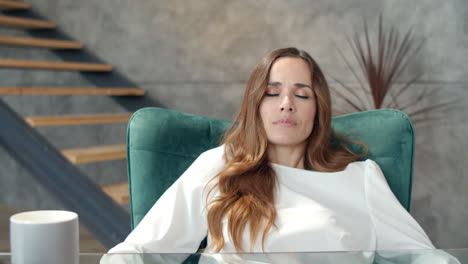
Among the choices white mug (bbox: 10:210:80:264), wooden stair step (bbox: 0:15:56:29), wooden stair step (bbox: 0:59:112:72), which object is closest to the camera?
white mug (bbox: 10:210:80:264)

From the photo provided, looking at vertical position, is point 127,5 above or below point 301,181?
above

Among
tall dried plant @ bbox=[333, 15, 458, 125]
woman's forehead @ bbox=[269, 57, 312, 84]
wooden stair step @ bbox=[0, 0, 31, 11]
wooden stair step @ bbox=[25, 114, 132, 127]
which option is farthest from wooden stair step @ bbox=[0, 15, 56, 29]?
woman's forehead @ bbox=[269, 57, 312, 84]

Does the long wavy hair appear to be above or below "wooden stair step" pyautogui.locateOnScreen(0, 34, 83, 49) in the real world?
below

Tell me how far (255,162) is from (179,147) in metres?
0.31

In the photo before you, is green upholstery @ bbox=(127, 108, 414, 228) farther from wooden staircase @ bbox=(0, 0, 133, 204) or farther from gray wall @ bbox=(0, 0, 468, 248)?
gray wall @ bbox=(0, 0, 468, 248)

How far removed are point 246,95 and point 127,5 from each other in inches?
110

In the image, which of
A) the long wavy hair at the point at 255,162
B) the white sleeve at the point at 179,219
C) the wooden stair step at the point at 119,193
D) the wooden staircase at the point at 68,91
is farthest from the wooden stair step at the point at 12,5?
the white sleeve at the point at 179,219

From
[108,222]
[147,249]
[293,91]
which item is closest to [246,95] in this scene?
[293,91]

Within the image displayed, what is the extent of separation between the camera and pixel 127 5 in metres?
4.28

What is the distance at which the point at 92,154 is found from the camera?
10.3 ft

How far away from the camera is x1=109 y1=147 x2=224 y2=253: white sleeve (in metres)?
1.53

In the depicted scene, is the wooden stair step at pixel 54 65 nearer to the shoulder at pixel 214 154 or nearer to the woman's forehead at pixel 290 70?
the shoulder at pixel 214 154

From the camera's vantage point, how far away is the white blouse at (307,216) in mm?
1531

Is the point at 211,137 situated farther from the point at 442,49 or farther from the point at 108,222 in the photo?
the point at 442,49
